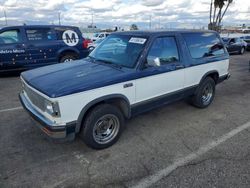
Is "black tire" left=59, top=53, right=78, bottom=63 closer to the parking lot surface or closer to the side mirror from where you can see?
the parking lot surface

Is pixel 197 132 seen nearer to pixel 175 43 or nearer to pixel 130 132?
pixel 130 132

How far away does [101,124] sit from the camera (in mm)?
3477

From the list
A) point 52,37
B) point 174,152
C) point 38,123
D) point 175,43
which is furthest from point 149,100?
point 52,37

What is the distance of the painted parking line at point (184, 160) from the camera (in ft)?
9.27

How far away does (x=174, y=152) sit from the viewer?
11.5ft

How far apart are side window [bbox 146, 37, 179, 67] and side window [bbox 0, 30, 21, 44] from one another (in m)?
6.36

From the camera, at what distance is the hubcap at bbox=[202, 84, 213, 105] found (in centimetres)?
536

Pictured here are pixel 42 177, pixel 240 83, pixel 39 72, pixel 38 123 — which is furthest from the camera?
pixel 240 83

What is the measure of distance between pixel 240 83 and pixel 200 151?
558cm

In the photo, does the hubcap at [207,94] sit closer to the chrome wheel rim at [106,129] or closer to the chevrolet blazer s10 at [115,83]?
the chevrolet blazer s10 at [115,83]

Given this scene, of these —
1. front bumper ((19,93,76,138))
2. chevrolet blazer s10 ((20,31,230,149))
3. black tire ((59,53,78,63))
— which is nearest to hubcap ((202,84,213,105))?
chevrolet blazer s10 ((20,31,230,149))

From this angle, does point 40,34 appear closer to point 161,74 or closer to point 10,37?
point 10,37

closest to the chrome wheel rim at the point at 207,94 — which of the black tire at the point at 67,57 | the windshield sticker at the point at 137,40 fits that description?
the windshield sticker at the point at 137,40

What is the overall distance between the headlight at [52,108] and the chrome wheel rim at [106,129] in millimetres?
663
